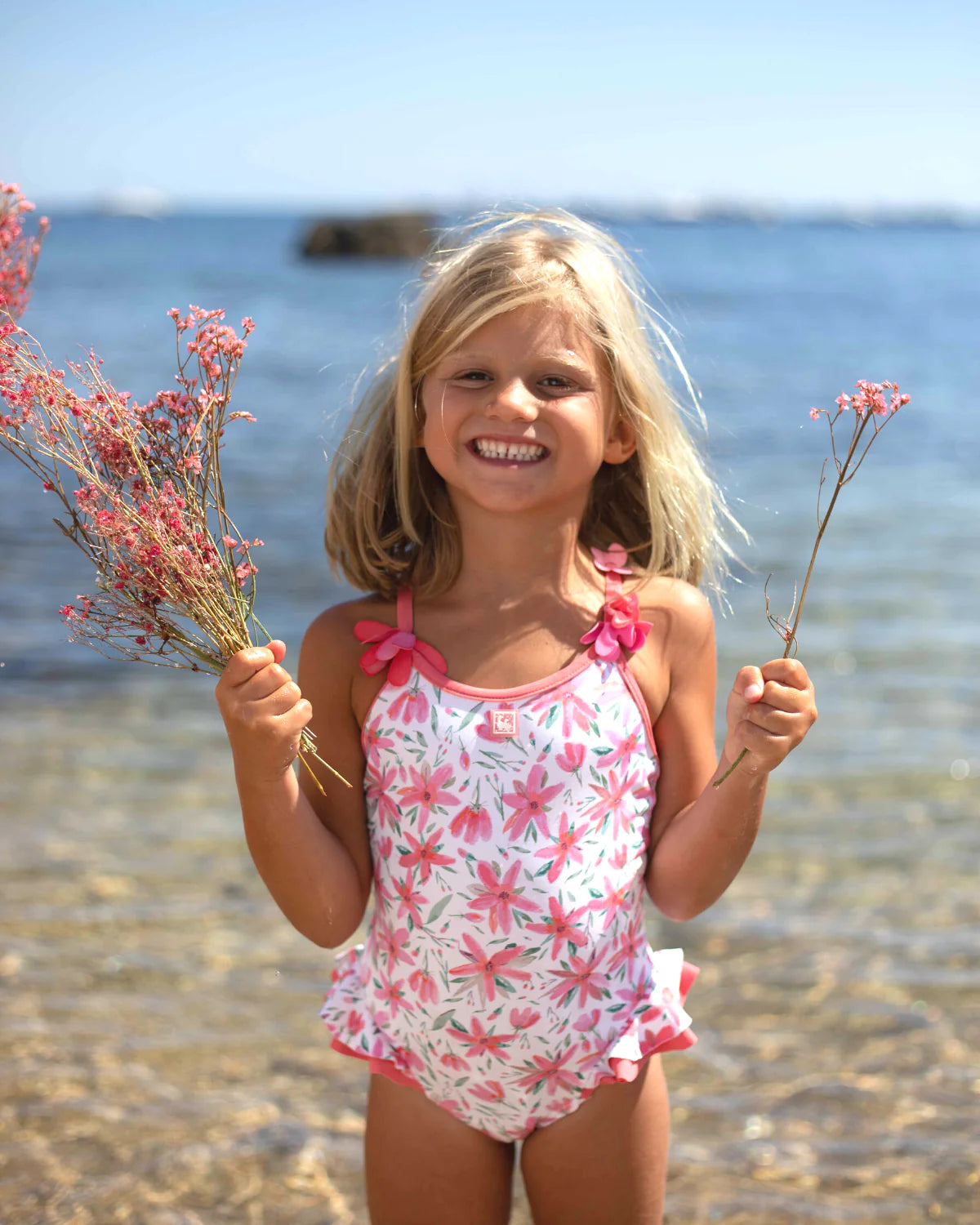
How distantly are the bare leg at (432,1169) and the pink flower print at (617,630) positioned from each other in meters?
0.92

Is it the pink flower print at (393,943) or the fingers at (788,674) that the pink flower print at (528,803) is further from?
the fingers at (788,674)

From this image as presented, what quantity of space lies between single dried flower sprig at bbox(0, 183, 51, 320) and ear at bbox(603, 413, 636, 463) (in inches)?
43.7

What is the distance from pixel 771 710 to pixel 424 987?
2.76 feet

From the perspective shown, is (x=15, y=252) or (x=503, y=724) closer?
(x=15, y=252)

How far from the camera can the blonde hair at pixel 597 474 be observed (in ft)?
7.79

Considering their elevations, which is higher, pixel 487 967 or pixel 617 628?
pixel 617 628

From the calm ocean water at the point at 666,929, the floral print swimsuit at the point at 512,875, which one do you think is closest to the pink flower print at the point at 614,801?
the floral print swimsuit at the point at 512,875

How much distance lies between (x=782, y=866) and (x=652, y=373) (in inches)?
119

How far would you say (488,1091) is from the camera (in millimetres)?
2322

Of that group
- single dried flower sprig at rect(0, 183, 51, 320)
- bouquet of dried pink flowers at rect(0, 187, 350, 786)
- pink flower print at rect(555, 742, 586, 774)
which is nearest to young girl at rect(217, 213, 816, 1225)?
pink flower print at rect(555, 742, 586, 774)

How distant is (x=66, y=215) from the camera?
389 ft

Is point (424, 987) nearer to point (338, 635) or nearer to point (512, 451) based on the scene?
point (338, 635)

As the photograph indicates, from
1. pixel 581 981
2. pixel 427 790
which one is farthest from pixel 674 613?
pixel 581 981

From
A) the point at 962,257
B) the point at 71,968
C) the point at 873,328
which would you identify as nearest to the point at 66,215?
the point at 962,257
